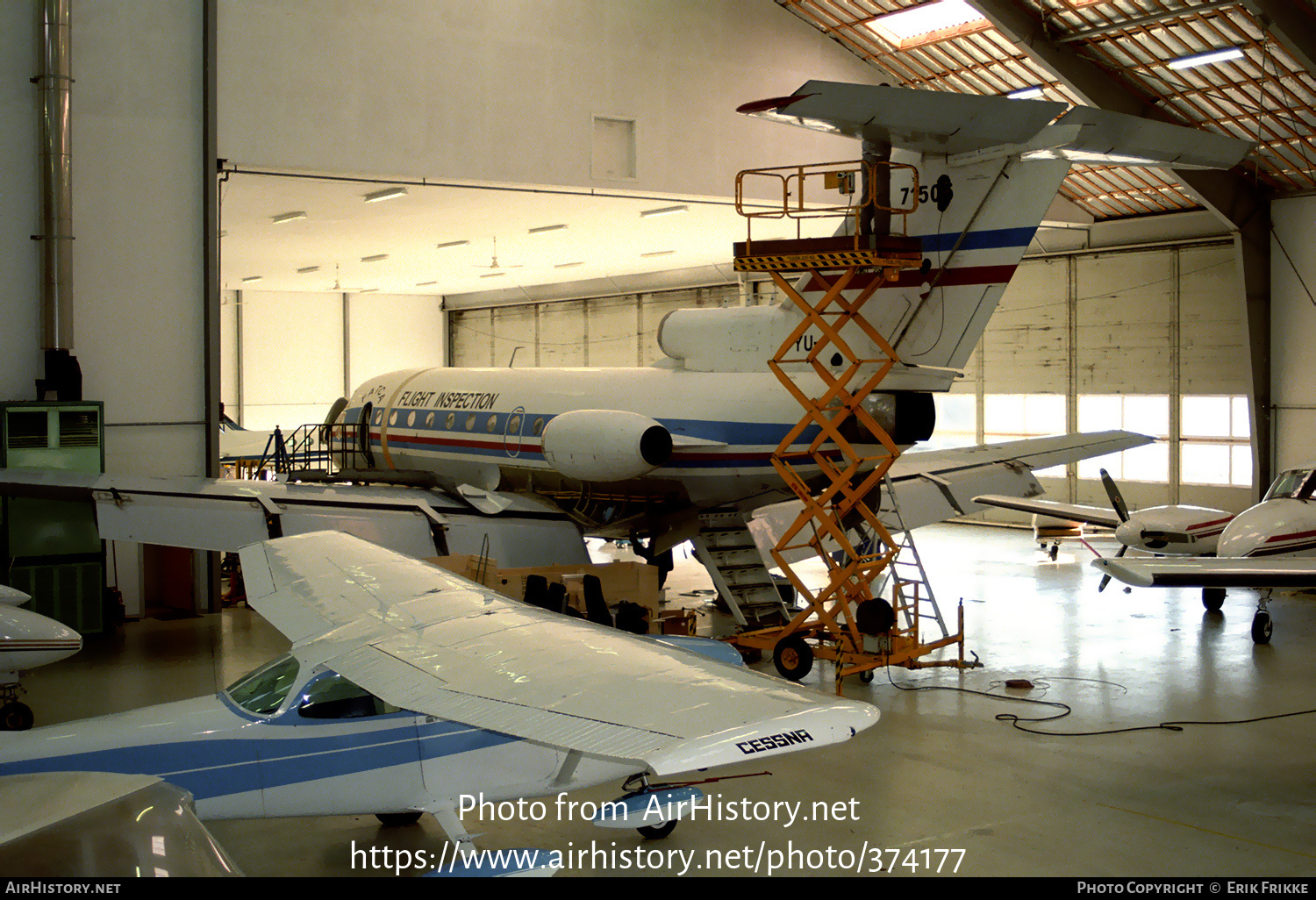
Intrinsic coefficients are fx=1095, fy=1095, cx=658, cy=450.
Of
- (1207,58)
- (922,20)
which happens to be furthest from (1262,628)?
(922,20)

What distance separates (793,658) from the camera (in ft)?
35.0

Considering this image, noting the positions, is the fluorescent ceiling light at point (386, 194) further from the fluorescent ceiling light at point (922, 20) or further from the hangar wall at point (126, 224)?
the fluorescent ceiling light at point (922, 20)

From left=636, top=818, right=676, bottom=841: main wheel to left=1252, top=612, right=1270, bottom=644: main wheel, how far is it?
9.23 metres

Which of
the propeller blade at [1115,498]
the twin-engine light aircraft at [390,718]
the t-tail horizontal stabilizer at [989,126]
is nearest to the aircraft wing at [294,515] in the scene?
the twin-engine light aircraft at [390,718]

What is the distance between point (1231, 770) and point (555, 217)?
15.3 m

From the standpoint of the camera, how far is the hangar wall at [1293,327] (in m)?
18.8

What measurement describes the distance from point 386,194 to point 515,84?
2858 millimetres

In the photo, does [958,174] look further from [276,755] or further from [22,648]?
[22,648]

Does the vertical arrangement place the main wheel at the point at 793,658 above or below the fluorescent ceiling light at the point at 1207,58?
below

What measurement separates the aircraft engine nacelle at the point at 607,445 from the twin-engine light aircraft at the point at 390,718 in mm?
5125

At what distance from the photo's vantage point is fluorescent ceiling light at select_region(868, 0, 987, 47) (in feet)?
57.3

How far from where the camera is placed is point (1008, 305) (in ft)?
80.3

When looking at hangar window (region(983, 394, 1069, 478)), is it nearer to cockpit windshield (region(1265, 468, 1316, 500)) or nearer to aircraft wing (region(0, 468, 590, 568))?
cockpit windshield (region(1265, 468, 1316, 500))

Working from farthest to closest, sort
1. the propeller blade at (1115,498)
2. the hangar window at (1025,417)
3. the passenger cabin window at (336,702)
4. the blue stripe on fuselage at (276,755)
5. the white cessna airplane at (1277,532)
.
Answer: the hangar window at (1025,417) → the propeller blade at (1115,498) → the white cessna airplane at (1277,532) → the passenger cabin window at (336,702) → the blue stripe on fuselage at (276,755)
